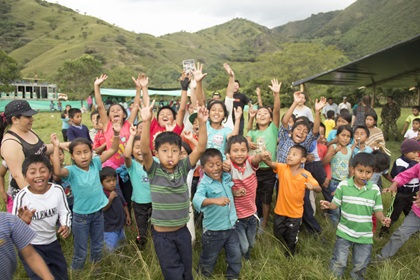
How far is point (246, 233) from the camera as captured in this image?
Answer: 3.24m

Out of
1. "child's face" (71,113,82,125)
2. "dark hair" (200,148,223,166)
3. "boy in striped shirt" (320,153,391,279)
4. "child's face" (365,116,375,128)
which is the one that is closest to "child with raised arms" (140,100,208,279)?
"dark hair" (200,148,223,166)

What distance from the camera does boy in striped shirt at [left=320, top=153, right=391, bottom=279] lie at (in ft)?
9.41

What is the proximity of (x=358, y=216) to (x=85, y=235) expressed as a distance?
8.38 feet

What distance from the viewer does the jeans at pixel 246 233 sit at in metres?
3.10

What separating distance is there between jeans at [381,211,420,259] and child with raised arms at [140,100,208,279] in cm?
212

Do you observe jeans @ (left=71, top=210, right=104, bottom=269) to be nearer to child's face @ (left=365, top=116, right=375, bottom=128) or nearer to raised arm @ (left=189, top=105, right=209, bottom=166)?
raised arm @ (left=189, top=105, right=209, bottom=166)

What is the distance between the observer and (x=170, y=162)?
258cm

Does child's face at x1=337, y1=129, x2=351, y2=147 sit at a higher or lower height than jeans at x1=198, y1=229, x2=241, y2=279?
higher

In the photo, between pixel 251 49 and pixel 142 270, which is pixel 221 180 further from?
pixel 251 49

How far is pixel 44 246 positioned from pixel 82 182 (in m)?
0.63

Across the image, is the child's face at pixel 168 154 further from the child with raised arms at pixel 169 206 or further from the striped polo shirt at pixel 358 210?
the striped polo shirt at pixel 358 210

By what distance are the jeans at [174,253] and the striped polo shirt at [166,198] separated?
0.10 m

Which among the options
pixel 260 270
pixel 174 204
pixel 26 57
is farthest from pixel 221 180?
pixel 26 57

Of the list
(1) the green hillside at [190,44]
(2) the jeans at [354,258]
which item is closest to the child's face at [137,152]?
(2) the jeans at [354,258]
